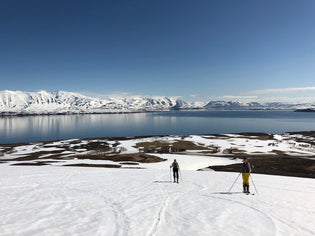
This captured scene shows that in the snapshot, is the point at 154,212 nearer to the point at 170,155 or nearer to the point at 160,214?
the point at 160,214

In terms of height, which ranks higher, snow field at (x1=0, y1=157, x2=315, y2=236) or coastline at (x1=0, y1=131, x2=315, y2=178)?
snow field at (x1=0, y1=157, x2=315, y2=236)

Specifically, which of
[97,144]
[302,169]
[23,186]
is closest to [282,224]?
[23,186]

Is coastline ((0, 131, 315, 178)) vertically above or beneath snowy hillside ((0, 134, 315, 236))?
beneath

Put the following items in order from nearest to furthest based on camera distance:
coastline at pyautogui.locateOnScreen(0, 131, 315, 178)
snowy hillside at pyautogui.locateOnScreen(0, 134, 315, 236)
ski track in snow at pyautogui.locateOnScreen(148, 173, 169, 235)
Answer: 1. ski track in snow at pyautogui.locateOnScreen(148, 173, 169, 235)
2. snowy hillside at pyautogui.locateOnScreen(0, 134, 315, 236)
3. coastline at pyautogui.locateOnScreen(0, 131, 315, 178)

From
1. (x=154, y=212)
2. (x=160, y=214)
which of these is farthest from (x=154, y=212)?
(x=160, y=214)

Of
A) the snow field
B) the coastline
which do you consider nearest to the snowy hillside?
the snow field

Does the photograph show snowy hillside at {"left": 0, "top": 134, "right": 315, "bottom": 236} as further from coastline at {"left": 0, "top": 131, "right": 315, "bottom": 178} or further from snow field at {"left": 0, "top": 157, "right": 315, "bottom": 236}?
coastline at {"left": 0, "top": 131, "right": 315, "bottom": 178}

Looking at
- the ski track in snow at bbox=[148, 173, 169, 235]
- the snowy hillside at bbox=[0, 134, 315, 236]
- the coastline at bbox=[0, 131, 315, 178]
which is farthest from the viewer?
the coastline at bbox=[0, 131, 315, 178]

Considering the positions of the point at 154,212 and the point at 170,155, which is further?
the point at 170,155

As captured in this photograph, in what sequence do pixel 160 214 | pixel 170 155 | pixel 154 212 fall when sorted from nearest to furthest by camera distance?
pixel 160 214
pixel 154 212
pixel 170 155

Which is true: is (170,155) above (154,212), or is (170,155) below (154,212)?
Result: below

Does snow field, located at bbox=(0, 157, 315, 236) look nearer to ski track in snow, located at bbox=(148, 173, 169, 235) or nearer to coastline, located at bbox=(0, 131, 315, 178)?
ski track in snow, located at bbox=(148, 173, 169, 235)

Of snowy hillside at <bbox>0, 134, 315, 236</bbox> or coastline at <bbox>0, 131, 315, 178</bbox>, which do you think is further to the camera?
coastline at <bbox>0, 131, 315, 178</bbox>

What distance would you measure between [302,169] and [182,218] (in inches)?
1547
